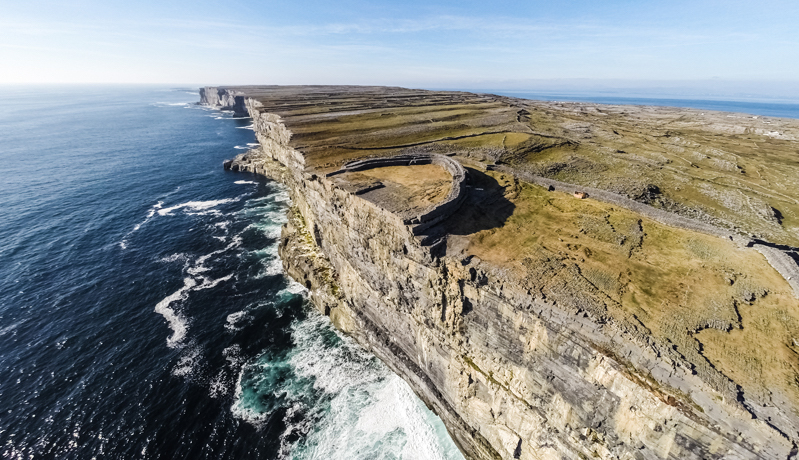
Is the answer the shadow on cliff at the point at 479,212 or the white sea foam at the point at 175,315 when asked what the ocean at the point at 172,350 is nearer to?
the white sea foam at the point at 175,315

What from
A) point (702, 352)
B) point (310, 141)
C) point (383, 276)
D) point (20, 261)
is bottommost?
point (20, 261)

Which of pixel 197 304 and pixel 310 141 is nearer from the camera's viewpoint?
pixel 197 304

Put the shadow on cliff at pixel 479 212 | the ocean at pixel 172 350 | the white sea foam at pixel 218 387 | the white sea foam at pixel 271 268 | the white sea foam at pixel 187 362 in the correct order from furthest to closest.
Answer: the white sea foam at pixel 271 268
the white sea foam at pixel 187 362
the shadow on cliff at pixel 479 212
the white sea foam at pixel 218 387
the ocean at pixel 172 350

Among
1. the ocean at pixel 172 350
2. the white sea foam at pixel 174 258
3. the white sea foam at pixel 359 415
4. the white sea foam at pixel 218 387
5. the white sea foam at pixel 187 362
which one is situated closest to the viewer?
the ocean at pixel 172 350

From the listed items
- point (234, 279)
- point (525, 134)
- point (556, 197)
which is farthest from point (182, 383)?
point (525, 134)

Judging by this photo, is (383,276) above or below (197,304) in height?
above

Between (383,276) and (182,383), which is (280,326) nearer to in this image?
(182,383)

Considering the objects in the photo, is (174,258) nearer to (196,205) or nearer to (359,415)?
(196,205)

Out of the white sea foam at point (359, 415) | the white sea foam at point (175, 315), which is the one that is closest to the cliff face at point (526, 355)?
the white sea foam at point (359, 415)
